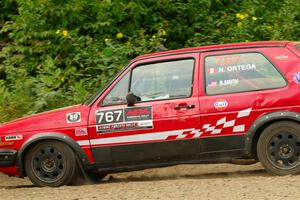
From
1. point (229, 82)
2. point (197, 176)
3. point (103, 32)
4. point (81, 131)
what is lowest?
point (197, 176)

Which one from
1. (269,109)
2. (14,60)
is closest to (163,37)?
(14,60)

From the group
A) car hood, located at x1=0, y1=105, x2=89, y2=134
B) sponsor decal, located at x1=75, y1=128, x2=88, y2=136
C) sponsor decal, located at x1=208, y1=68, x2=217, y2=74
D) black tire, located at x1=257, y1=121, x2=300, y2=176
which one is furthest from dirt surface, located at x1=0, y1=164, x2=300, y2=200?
sponsor decal, located at x1=208, y1=68, x2=217, y2=74

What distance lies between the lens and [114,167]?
26.0 feet

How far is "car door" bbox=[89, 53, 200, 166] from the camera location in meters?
7.63

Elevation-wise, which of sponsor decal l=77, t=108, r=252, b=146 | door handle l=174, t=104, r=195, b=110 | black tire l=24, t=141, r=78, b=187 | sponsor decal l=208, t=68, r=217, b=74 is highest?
sponsor decal l=208, t=68, r=217, b=74

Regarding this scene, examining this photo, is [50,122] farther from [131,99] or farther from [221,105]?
[221,105]

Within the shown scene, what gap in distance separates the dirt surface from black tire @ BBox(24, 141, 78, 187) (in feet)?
0.56

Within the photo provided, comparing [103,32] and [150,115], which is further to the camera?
[103,32]

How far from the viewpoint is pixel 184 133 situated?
7.62m

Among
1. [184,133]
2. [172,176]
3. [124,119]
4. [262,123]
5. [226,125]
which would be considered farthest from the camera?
[172,176]

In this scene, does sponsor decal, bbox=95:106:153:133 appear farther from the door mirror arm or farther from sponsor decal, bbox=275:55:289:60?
sponsor decal, bbox=275:55:289:60

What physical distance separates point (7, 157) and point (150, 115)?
6.42 feet

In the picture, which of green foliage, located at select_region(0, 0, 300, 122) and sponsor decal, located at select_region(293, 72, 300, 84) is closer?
sponsor decal, located at select_region(293, 72, 300, 84)

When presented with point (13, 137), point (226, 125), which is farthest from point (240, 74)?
point (13, 137)
